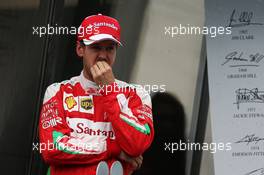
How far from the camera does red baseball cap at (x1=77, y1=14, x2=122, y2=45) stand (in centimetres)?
410

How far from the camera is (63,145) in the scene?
3.93 metres

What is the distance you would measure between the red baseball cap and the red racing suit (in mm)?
281

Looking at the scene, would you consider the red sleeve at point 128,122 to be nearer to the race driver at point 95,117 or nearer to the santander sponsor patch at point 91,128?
the race driver at point 95,117

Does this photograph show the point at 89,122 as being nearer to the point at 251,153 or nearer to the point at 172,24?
the point at 251,153

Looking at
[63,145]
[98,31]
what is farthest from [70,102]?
[98,31]

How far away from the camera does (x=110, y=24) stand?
13.9ft

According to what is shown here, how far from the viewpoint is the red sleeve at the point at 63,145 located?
3920 mm

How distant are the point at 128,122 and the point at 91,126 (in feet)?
0.95

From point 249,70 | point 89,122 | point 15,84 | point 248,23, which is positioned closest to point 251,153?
point 249,70
